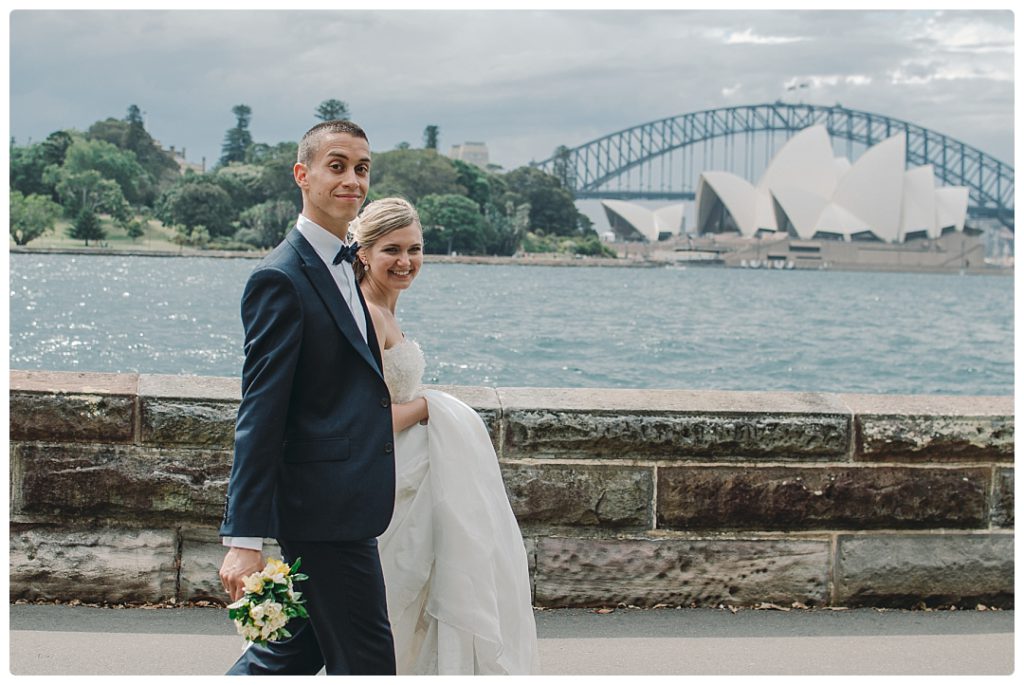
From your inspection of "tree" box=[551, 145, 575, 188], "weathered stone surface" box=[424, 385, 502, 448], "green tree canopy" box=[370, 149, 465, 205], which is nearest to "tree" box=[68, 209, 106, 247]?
"green tree canopy" box=[370, 149, 465, 205]

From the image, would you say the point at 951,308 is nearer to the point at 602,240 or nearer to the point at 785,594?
the point at 602,240

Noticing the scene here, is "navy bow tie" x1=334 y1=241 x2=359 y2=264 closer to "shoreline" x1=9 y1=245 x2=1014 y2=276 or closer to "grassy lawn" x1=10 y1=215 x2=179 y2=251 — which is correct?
"shoreline" x1=9 y1=245 x2=1014 y2=276

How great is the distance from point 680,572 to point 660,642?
0.89 ft

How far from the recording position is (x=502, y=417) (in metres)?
3.05

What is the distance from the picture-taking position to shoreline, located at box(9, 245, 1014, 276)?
62612mm

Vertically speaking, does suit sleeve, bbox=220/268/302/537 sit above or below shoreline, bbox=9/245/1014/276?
above

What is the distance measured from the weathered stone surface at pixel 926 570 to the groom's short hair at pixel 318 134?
5.95 feet

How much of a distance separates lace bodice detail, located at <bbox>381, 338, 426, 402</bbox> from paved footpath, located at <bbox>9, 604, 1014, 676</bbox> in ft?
2.78

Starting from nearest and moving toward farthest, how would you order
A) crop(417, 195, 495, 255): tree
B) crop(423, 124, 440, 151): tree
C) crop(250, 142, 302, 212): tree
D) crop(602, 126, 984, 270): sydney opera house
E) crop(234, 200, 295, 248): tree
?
1. crop(234, 200, 295, 248): tree
2. crop(417, 195, 495, 255): tree
3. crop(602, 126, 984, 270): sydney opera house
4. crop(250, 142, 302, 212): tree
5. crop(423, 124, 440, 151): tree

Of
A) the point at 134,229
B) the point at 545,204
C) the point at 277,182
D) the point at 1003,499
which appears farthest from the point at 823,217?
the point at 1003,499

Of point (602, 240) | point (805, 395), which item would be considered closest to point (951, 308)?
point (602, 240)

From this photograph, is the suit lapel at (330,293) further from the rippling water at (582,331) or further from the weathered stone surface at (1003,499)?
the rippling water at (582,331)

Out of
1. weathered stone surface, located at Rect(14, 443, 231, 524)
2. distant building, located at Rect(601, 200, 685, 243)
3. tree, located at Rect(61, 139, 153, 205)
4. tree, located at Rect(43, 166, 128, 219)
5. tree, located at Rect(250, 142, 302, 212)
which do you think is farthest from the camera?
distant building, located at Rect(601, 200, 685, 243)

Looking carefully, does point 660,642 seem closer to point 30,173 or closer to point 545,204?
point 30,173
